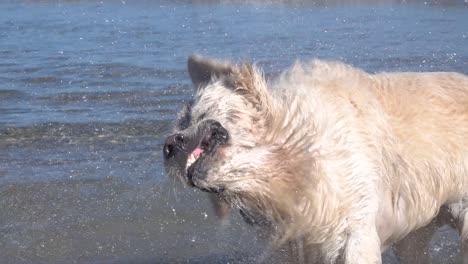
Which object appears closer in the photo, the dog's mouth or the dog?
the dog's mouth

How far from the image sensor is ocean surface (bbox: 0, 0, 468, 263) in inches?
243

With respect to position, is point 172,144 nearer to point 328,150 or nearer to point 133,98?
point 328,150

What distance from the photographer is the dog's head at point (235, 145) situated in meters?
3.74

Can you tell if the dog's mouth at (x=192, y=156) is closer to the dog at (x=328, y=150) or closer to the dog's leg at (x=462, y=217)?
the dog at (x=328, y=150)

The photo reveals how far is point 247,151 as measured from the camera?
3.85m

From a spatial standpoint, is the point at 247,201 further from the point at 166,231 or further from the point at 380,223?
the point at 166,231

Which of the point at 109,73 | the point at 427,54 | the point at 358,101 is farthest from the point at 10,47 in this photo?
the point at 358,101

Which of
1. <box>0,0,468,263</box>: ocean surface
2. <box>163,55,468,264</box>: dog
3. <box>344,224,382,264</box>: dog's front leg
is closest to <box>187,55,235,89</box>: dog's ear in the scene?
<box>163,55,468,264</box>: dog

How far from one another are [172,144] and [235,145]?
289mm

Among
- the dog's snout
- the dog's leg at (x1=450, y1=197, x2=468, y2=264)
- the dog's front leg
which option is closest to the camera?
the dog's snout

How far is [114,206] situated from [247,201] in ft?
10.3

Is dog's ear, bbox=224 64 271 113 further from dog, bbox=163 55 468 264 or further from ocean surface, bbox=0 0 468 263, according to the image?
ocean surface, bbox=0 0 468 263

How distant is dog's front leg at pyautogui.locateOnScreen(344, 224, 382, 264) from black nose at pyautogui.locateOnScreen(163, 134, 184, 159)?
1031 millimetres

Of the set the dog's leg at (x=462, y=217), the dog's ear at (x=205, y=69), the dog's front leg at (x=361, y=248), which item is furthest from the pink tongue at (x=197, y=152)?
the dog's leg at (x=462, y=217)
